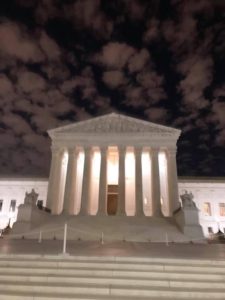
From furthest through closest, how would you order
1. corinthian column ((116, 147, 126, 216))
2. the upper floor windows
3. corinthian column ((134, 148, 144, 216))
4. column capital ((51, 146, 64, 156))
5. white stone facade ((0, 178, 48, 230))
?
white stone facade ((0, 178, 48, 230)) → the upper floor windows → column capital ((51, 146, 64, 156)) → corinthian column ((116, 147, 126, 216)) → corinthian column ((134, 148, 144, 216))

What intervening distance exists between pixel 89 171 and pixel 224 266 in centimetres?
2553

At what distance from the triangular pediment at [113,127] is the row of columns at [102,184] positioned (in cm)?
239

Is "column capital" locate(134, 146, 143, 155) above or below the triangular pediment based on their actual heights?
below

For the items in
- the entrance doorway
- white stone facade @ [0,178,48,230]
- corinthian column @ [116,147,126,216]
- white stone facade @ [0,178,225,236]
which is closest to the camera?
corinthian column @ [116,147,126,216]

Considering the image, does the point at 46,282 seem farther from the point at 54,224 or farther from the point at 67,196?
the point at 67,196

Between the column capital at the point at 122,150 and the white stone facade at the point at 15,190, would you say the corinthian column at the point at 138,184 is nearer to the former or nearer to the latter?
the column capital at the point at 122,150

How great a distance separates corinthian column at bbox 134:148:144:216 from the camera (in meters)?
30.8

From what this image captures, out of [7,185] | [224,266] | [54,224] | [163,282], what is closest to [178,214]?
[54,224]

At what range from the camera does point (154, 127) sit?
34.6 meters

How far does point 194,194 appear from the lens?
5259 cm

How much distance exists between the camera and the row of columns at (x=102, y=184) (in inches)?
1230

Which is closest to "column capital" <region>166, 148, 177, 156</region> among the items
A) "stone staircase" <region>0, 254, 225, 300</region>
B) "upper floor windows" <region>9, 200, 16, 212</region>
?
"stone staircase" <region>0, 254, 225, 300</region>

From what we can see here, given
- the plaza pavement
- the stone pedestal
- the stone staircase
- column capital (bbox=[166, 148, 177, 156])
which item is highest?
column capital (bbox=[166, 148, 177, 156])

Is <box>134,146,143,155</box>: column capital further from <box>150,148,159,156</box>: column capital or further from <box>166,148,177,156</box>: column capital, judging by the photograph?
<box>166,148,177,156</box>: column capital
